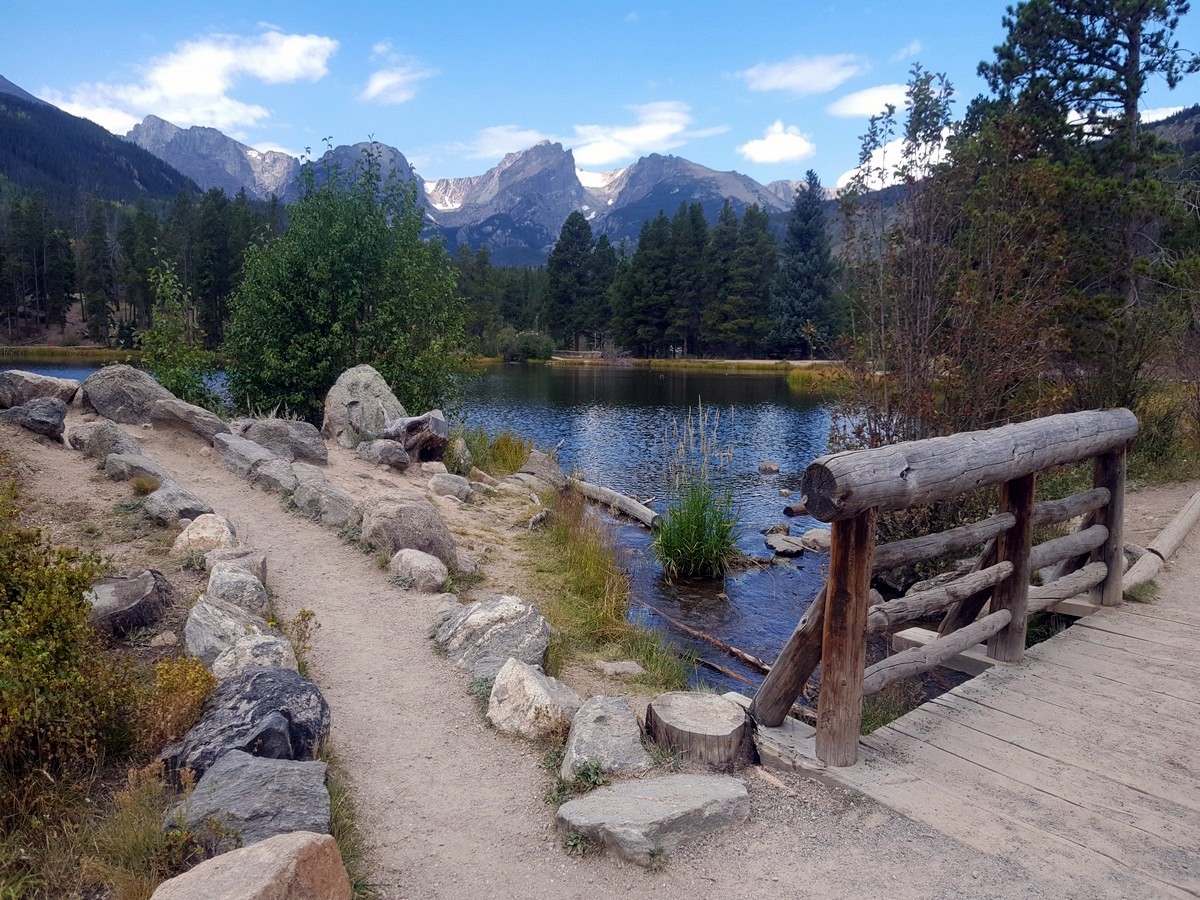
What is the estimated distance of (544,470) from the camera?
14836 mm

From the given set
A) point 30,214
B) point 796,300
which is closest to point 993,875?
point 796,300

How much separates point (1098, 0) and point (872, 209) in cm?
1016

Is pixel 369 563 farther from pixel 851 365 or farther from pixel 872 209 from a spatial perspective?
pixel 872 209

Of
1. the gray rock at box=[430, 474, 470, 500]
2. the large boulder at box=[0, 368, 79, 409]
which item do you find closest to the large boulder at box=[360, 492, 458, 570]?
A: the gray rock at box=[430, 474, 470, 500]

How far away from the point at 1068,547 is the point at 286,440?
9706mm

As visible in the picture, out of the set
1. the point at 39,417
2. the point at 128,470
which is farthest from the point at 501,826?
the point at 39,417

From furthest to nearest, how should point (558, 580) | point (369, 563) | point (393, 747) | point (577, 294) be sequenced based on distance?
point (577, 294) < point (558, 580) < point (369, 563) < point (393, 747)

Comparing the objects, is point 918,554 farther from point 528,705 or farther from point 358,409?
point 358,409

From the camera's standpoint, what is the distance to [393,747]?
14.3ft

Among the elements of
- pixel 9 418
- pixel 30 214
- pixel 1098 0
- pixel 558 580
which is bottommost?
pixel 558 580

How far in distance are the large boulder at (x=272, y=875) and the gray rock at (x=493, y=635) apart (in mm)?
2489

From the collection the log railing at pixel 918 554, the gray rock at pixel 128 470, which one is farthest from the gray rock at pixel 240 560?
the log railing at pixel 918 554

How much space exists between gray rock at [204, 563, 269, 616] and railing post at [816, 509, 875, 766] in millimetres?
4000

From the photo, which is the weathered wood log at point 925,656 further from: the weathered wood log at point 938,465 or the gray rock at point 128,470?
the gray rock at point 128,470
